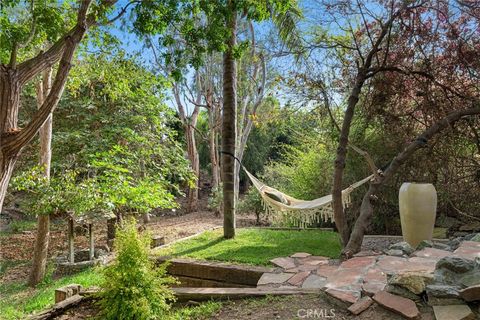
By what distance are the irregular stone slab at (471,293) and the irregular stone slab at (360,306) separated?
49 cm

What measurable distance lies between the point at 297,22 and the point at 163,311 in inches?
157

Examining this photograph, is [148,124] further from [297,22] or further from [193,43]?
[193,43]

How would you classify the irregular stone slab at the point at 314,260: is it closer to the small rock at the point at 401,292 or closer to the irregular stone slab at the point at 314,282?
the irregular stone slab at the point at 314,282

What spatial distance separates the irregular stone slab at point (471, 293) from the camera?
1.90m

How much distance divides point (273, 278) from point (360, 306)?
1.01 metres

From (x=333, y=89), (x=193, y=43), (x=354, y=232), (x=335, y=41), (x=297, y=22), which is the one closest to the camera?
(x=193, y=43)

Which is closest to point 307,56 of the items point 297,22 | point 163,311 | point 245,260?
point 297,22

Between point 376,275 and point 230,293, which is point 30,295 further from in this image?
point 376,275

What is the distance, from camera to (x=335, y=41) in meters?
4.09

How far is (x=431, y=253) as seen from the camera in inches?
115

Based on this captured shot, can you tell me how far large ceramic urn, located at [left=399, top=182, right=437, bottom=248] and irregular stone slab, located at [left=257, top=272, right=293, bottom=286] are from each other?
53.7 inches

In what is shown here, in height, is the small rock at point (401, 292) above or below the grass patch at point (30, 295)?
above

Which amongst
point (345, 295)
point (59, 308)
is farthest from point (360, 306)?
point (59, 308)

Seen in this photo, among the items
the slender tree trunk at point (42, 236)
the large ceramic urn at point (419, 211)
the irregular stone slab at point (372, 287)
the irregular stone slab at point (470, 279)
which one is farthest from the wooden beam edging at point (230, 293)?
the slender tree trunk at point (42, 236)
